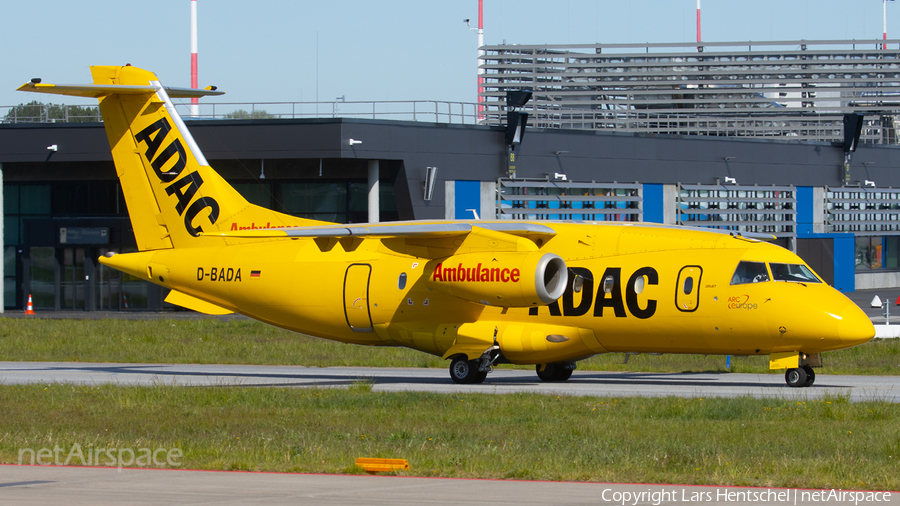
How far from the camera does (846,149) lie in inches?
2028

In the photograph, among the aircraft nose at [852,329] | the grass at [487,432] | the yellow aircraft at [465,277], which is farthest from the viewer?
the yellow aircraft at [465,277]

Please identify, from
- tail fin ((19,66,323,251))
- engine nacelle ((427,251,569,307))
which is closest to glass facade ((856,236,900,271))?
engine nacelle ((427,251,569,307))

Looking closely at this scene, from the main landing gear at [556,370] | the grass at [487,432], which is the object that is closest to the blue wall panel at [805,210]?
the main landing gear at [556,370]

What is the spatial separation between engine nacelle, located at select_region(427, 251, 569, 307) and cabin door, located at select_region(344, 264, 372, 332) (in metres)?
1.93

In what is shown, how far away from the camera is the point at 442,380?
22906mm

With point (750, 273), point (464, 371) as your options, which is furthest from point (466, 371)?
point (750, 273)

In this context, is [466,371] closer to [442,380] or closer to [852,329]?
[442,380]

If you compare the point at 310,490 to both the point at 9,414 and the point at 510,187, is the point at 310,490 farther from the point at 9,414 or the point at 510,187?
the point at 510,187

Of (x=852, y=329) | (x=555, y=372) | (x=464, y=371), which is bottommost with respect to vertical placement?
(x=555, y=372)

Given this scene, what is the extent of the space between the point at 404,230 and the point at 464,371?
10.9 ft

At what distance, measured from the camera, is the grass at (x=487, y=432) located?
440 inches

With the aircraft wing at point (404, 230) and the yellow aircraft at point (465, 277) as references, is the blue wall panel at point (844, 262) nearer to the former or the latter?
the yellow aircraft at point (465, 277)

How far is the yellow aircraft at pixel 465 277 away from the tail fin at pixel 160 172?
0.03 m

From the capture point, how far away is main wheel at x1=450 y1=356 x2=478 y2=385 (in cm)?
2119
